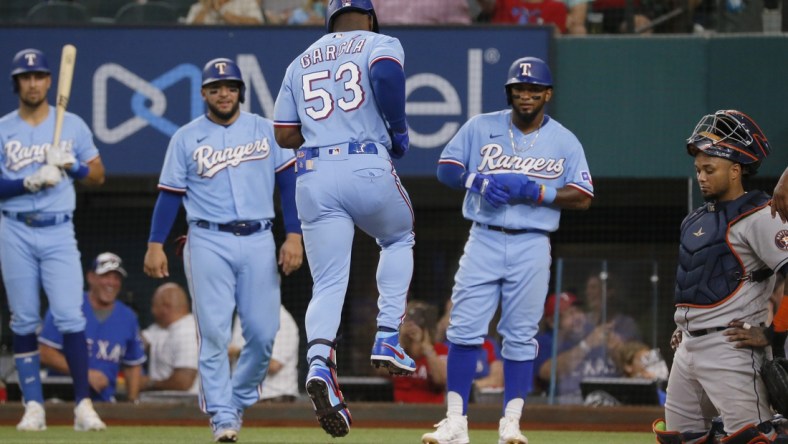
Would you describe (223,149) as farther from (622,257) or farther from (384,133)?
(622,257)

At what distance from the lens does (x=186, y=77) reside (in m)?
10.0

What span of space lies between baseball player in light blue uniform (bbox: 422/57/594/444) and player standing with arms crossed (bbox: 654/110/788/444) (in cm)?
110

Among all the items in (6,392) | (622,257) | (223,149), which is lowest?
(6,392)

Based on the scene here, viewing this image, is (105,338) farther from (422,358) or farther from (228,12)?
(228,12)

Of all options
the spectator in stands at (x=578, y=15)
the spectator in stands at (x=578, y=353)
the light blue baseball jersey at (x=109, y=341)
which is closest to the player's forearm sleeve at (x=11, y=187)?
the light blue baseball jersey at (x=109, y=341)

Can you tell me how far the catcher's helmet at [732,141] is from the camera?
545 centimetres

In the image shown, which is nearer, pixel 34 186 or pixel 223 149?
pixel 223 149

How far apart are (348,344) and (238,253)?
449cm

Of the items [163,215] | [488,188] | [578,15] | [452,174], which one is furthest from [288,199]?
[578,15]

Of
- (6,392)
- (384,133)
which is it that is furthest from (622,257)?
(384,133)

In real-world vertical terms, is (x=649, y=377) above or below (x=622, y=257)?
below

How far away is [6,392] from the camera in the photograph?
31.6 ft

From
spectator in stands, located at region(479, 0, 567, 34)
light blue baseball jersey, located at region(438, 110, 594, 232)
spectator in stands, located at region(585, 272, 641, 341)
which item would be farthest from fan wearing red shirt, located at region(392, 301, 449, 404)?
light blue baseball jersey, located at region(438, 110, 594, 232)

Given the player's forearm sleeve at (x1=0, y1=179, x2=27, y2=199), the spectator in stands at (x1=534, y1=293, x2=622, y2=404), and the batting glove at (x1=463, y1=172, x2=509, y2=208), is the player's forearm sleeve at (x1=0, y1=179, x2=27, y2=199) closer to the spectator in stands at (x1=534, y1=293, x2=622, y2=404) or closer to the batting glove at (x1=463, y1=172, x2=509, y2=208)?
the batting glove at (x1=463, y1=172, x2=509, y2=208)
